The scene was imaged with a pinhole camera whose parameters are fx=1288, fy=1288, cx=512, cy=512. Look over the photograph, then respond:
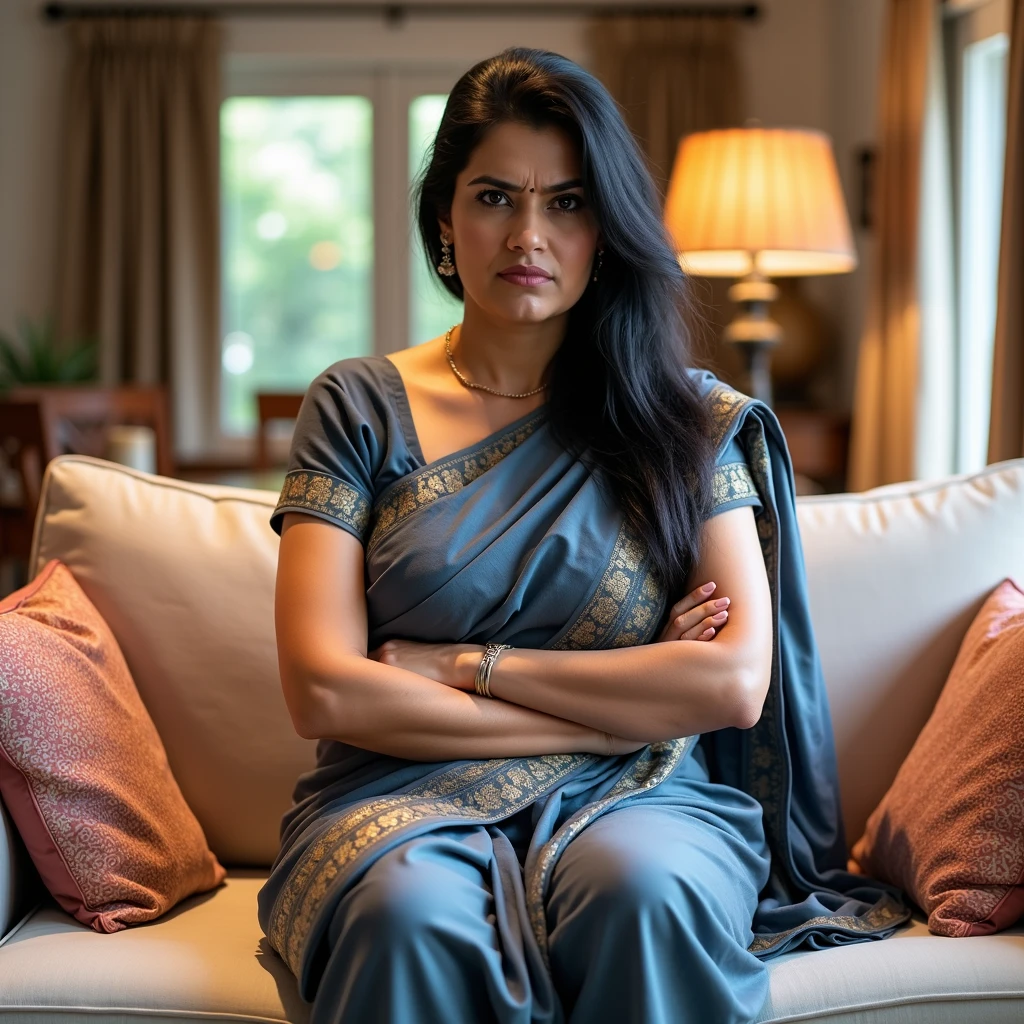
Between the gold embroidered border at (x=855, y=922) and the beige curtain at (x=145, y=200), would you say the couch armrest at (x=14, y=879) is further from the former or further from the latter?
the beige curtain at (x=145, y=200)

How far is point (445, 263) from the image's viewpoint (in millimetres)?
1720

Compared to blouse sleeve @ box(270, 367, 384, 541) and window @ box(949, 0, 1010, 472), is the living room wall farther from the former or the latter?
blouse sleeve @ box(270, 367, 384, 541)

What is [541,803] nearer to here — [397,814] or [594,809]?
[594,809]

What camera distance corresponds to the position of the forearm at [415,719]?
55.0 inches

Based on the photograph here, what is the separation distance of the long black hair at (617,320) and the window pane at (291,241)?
12.8ft

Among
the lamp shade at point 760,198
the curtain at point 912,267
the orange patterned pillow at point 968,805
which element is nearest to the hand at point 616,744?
the orange patterned pillow at point 968,805

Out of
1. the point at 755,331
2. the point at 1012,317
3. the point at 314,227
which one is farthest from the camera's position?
the point at 314,227

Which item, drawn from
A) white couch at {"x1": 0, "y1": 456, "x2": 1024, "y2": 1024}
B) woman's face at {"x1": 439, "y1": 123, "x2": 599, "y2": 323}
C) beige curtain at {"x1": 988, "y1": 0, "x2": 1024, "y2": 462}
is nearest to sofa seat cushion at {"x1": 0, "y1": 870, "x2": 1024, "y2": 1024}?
white couch at {"x1": 0, "y1": 456, "x2": 1024, "y2": 1024}

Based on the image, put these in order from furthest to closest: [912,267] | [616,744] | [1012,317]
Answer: [912,267]
[1012,317]
[616,744]

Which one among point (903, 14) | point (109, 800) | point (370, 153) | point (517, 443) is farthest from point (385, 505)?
point (370, 153)

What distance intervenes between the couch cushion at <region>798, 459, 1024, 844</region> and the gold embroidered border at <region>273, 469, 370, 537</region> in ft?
2.13

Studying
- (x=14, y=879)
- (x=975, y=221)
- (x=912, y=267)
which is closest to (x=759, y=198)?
(x=912, y=267)

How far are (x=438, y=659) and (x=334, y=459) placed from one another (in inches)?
10.5

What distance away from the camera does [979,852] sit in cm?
144
